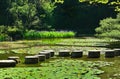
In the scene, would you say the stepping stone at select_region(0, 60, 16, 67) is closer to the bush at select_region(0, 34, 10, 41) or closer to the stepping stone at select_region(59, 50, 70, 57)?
the stepping stone at select_region(59, 50, 70, 57)

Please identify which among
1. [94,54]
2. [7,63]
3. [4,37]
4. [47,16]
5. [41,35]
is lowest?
[41,35]

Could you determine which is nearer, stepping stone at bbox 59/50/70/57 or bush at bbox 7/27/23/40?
stepping stone at bbox 59/50/70/57

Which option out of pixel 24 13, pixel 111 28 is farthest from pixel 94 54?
pixel 24 13

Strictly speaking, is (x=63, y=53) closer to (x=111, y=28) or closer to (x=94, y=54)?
(x=94, y=54)

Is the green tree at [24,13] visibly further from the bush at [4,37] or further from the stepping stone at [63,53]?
the stepping stone at [63,53]

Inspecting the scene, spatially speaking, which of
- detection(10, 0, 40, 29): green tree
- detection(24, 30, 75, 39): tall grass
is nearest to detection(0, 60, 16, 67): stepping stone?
detection(24, 30, 75, 39): tall grass

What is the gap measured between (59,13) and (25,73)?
64630 mm

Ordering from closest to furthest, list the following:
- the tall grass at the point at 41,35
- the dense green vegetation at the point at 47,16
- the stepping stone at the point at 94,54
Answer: the stepping stone at the point at 94,54 < the tall grass at the point at 41,35 < the dense green vegetation at the point at 47,16

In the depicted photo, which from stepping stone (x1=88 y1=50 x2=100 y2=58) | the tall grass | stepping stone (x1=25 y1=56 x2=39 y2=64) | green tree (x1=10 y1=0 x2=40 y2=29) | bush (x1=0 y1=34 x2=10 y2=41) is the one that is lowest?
the tall grass

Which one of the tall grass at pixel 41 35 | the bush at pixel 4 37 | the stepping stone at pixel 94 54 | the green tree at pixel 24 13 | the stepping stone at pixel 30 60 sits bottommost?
the tall grass at pixel 41 35

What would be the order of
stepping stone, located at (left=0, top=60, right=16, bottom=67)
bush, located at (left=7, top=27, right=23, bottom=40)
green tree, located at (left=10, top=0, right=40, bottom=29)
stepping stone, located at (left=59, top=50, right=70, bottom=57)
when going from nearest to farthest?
stepping stone, located at (left=0, top=60, right=16, bottom=67) → stepping stone, located at (left=59, top=50, right=70, bottom=57) → bush, located at (left=7, top=27, right=23, bottom=40) → green tree, located at (left=10, top=0, right=40, bottom=29)

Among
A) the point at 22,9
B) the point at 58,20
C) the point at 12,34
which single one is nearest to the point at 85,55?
the point at 12,34

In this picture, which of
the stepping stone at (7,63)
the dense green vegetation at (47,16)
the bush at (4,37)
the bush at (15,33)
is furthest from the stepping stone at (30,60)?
the bush at (15,33)

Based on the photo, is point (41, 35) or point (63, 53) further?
point (41, 35)
